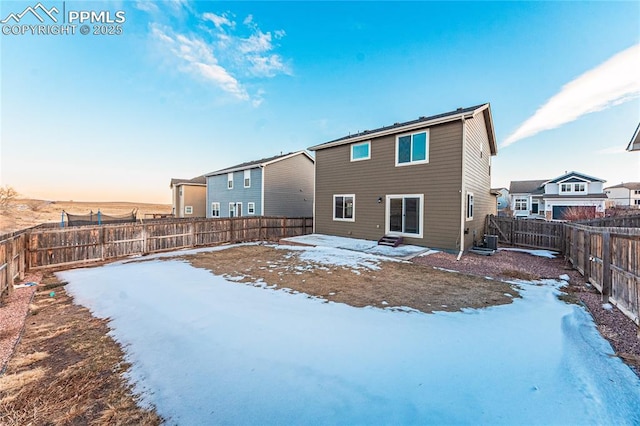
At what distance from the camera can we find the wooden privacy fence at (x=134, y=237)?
24.9ft

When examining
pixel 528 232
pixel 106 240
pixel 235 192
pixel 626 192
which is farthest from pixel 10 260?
pixel 626 192

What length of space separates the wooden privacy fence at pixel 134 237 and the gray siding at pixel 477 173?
967cm

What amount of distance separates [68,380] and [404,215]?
10559 mm

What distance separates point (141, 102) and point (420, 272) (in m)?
16.1

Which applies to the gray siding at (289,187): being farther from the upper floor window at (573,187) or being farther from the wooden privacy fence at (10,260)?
the upper floor window at (573,187)

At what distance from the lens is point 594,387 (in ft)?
7.61

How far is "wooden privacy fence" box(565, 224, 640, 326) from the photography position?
12.5 feet

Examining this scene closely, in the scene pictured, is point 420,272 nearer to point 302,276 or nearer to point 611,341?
point 302,276

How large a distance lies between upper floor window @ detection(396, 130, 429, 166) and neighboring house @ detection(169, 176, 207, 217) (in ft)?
71.4

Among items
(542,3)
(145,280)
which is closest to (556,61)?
(542,3)

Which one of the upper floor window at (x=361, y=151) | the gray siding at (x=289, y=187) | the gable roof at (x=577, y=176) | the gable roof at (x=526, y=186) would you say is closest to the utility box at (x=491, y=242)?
the upper floor window at (x=361, y=151)

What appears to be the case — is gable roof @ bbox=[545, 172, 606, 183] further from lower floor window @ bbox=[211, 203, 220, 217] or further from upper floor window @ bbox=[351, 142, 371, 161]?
lower floor window @ bbox=[211, 203, 220, 217]

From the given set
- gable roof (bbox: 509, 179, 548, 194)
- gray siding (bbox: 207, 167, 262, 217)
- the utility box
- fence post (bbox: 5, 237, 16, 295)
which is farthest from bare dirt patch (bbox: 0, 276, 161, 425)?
gable roof (bbox: 509, 179, 548, 194)

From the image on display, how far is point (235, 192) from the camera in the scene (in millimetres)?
20297
